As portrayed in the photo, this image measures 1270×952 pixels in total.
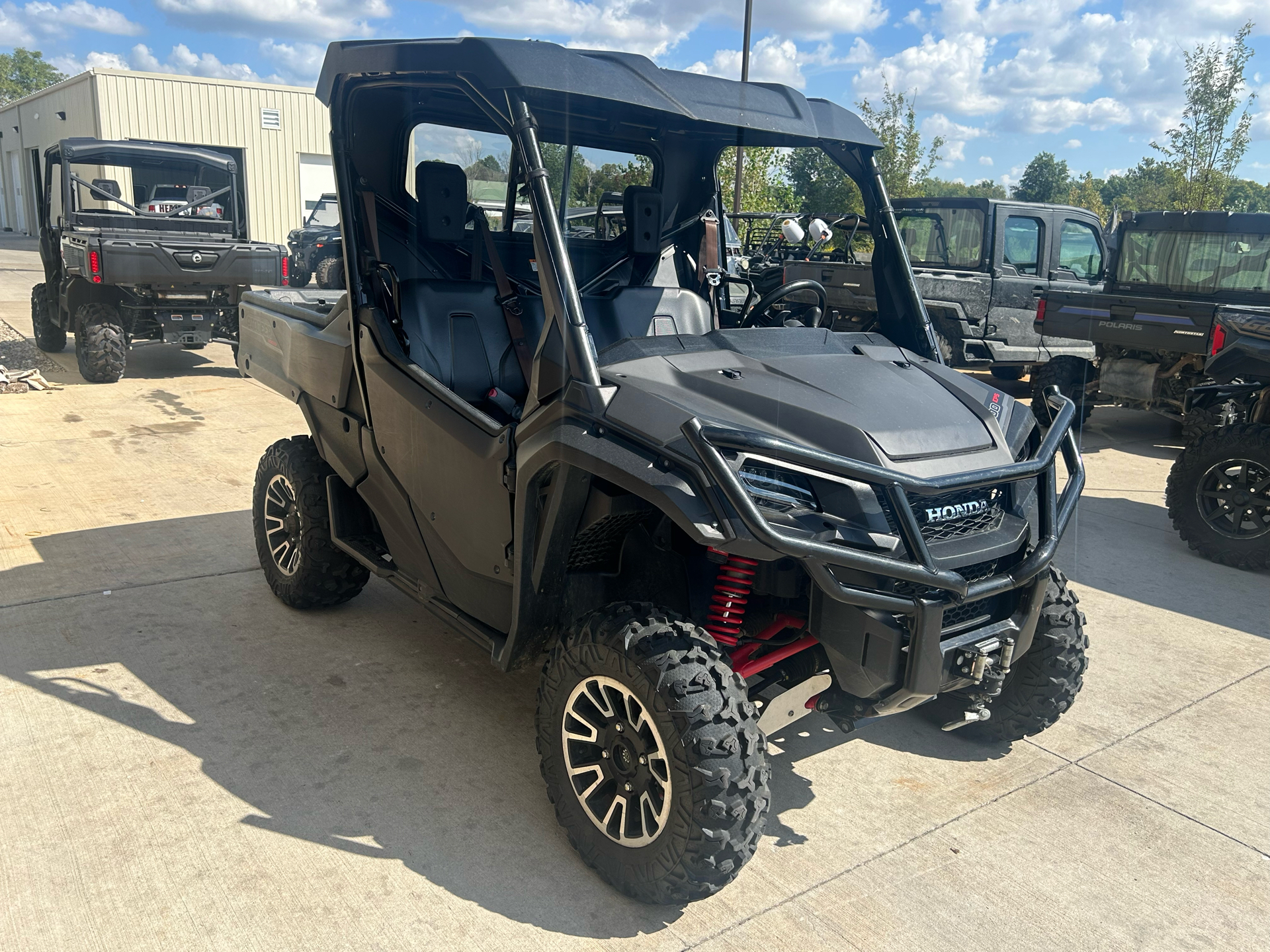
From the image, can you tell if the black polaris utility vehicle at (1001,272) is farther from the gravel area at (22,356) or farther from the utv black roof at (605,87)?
the gravel area at (22,356)

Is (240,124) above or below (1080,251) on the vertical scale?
above

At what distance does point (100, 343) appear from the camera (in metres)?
9.79

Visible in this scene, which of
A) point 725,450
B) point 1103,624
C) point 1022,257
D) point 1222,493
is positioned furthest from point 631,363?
point 1022,257

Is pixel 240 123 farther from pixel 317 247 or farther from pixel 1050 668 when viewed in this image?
pixel 1050 668

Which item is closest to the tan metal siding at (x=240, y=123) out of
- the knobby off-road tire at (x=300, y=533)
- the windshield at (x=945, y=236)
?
the windshield at (x=945, y=236)

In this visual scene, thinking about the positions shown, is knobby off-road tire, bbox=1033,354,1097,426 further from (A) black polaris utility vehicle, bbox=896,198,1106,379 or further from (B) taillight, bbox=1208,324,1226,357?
(B) taillight, bbox=1208,324,1226,357

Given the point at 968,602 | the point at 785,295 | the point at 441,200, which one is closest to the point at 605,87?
the point at 785,295

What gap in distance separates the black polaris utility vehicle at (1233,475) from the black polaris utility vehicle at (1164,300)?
4.96ft

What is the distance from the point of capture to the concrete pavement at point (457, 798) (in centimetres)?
261

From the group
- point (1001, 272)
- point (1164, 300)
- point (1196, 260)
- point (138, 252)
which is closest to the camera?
point (1164, 300)

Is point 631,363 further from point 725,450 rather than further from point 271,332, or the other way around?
point 271,332

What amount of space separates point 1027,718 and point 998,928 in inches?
36.6

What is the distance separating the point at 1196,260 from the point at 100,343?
9.98 metres

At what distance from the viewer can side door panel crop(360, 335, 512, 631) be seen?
3.10 m
